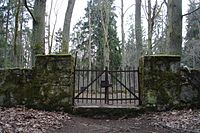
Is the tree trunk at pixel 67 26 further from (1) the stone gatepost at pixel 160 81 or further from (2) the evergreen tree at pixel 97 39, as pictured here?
A: (2) the evergreen tree at pixel 97 39

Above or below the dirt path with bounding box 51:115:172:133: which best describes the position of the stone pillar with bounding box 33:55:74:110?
above

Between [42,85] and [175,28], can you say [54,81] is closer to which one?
[42,85]

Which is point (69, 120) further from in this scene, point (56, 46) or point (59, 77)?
point (56, 46)

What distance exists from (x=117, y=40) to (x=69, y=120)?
2478cm

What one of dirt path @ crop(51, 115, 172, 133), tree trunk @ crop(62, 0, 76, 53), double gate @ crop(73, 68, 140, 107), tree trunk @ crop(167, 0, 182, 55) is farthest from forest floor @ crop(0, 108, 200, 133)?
tree trunk @ crop(62, 0, 76, 53)

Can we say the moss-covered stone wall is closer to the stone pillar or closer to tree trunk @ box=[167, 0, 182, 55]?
tree trunk @ box=[167, 0, 182, 55]

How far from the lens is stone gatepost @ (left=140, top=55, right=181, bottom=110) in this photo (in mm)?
8508

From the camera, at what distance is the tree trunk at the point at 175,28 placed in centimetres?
938

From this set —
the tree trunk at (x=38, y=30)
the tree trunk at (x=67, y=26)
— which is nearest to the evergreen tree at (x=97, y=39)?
the tree trunk at (x=67, y=26)

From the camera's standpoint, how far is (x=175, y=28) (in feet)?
30.9

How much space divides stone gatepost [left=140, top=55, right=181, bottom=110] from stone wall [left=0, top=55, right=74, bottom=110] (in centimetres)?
213

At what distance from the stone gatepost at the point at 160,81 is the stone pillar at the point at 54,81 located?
2.13m

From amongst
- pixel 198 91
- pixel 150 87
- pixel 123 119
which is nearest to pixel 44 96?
pixel 123 119

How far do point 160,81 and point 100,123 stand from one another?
2.19 meters
